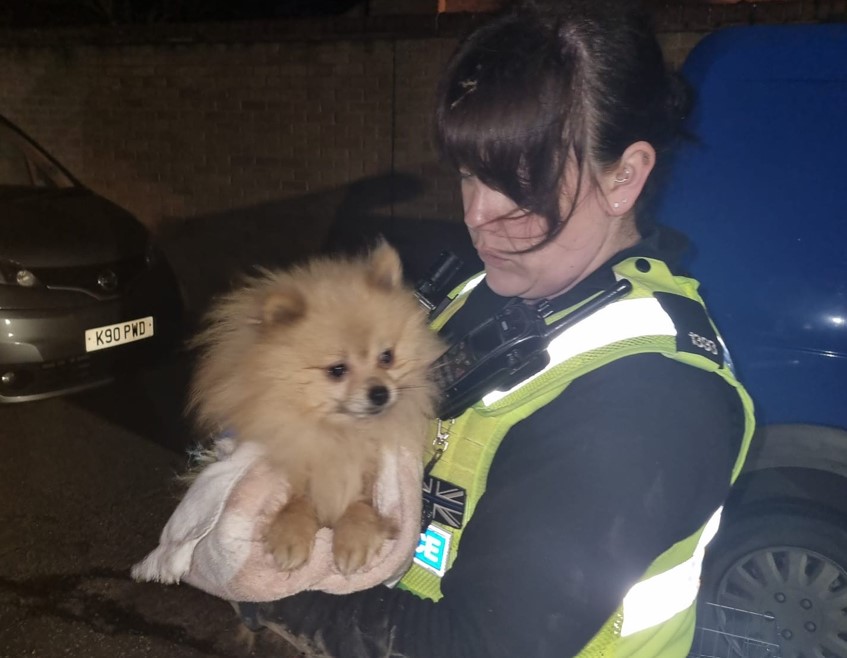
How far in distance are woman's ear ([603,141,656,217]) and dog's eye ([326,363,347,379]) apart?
3.31ft

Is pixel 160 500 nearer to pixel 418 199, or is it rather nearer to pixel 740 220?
pixel 740 220

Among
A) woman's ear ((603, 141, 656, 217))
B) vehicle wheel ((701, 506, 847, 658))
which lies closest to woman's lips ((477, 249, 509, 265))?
woman's ear ((603, 141, 656, 217))

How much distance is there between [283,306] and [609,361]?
1109mm

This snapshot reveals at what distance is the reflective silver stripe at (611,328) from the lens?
4.43ft

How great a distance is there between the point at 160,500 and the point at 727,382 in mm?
3955

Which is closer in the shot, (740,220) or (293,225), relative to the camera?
(740,220)

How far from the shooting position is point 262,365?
2.19 metres

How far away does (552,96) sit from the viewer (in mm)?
1408

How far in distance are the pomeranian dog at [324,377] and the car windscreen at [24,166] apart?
4439 millimetres

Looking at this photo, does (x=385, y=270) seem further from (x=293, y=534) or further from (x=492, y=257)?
(x=293, y=534)

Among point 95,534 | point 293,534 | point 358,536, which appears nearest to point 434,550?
point 358,536

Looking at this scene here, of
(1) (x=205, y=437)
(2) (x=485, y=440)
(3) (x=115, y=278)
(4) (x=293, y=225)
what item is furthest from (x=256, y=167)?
(2) (x=485, y=440)

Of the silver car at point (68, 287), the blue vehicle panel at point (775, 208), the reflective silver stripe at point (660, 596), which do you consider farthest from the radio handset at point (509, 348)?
the silver car at point (68, 287)

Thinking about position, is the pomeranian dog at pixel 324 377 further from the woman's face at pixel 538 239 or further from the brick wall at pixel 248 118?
the brick wall at pixel 248 118
